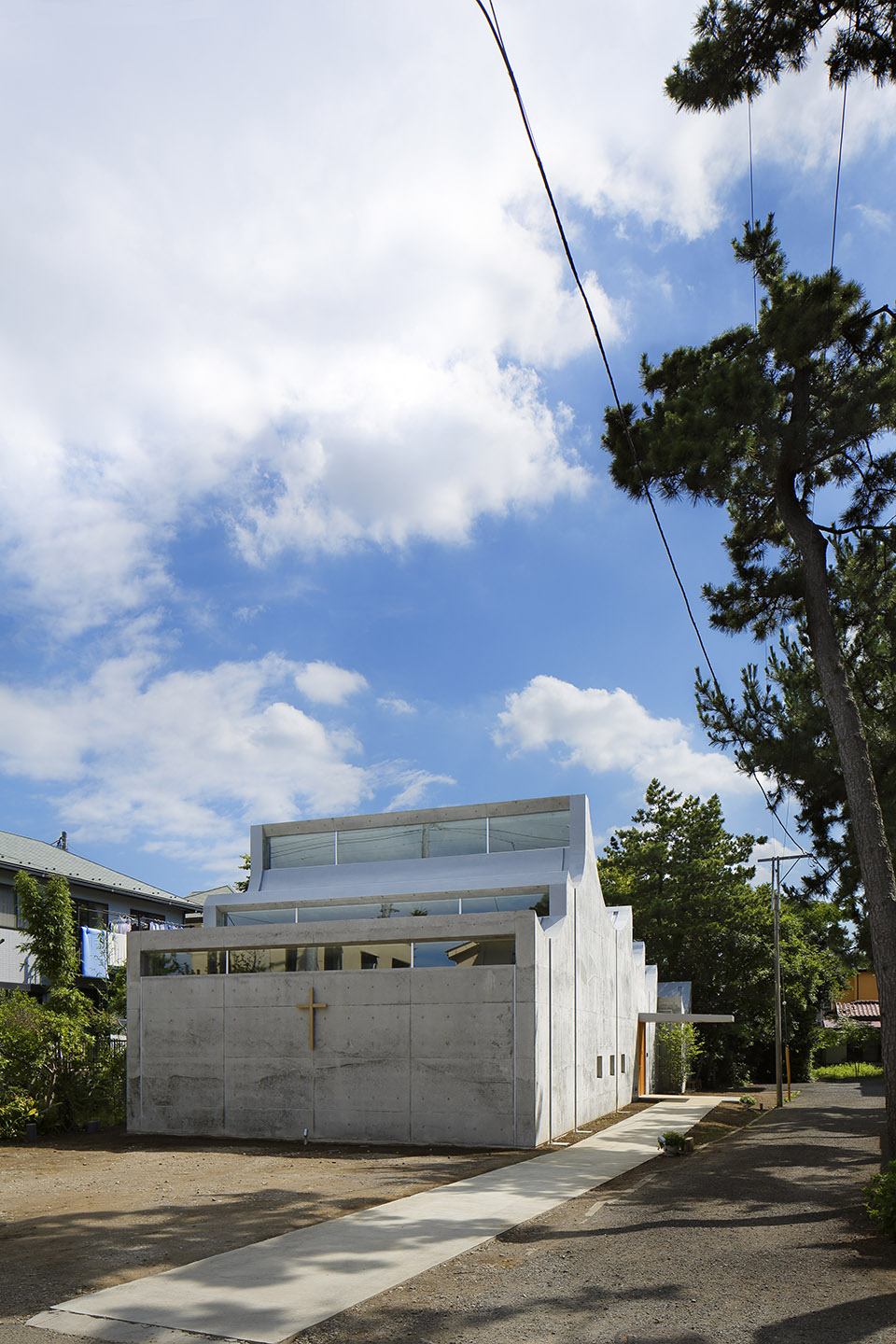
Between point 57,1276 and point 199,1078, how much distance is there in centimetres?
1161

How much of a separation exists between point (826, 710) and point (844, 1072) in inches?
1444

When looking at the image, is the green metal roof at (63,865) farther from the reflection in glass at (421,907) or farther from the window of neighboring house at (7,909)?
→ the reflection in glass at (421,907)

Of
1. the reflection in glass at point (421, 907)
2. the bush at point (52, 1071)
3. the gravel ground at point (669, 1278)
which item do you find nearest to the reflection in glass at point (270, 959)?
the reflection in glass at point (421, 907)

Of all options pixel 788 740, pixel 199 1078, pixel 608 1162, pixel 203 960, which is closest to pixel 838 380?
pixel 788 740

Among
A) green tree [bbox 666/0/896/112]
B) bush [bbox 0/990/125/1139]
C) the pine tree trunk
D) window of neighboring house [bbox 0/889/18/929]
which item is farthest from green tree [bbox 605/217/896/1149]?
window of neighboring house [bbox 0/889/18/929]

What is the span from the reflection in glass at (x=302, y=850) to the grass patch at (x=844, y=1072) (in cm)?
3051

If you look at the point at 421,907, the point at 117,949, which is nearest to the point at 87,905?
the point at 117,949

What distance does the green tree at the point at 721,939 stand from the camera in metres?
42.9

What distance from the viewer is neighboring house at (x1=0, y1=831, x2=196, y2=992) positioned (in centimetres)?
3228

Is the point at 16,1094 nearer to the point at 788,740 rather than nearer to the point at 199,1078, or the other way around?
the point at 199,1078

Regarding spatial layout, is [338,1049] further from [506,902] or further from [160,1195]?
[160,1195]

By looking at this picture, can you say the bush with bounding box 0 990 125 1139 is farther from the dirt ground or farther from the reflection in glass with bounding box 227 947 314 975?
the reflection in glass with bounding box 227 947 314 975

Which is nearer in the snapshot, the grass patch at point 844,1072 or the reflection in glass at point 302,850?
the reflection in glass at point 302,850

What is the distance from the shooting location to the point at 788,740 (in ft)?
62.2
